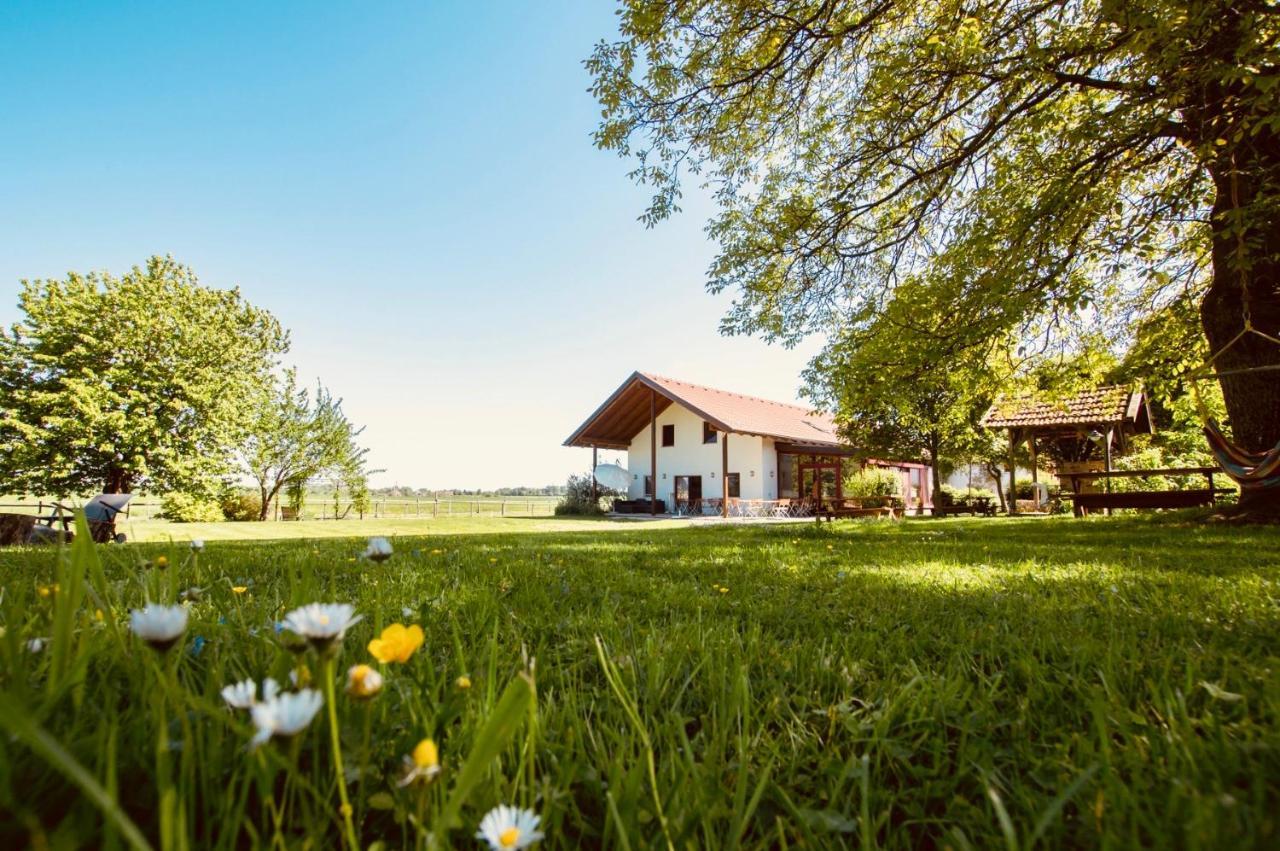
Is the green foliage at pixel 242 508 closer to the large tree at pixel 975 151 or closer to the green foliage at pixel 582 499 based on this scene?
the green foliage at pixel 582 499

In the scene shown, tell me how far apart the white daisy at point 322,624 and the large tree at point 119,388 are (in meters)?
27.3

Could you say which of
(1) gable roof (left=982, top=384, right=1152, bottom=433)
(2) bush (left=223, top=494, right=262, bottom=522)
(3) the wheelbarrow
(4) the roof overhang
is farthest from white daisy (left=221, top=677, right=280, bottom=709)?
(2) bush (left=223, top=494, right=262, bottom=522)

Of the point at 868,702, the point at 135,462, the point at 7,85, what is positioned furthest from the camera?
the point at 135,462

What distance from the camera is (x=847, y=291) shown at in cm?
780

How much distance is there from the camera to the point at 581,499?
2570 cm

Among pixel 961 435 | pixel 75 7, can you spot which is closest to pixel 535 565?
pixel 75 7

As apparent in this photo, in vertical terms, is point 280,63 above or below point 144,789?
above

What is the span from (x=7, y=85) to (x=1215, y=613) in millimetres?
26487

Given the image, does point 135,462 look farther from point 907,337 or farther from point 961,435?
point 961,435

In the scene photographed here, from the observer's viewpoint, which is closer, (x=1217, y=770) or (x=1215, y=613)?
(x=1217, y=770)

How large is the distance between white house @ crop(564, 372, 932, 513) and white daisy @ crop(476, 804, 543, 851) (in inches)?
846

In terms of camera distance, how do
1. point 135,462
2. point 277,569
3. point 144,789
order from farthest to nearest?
point 135,462 < point 277,569 < point 144,789

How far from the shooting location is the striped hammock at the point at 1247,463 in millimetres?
5863

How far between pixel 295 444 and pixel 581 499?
13.7 meters
